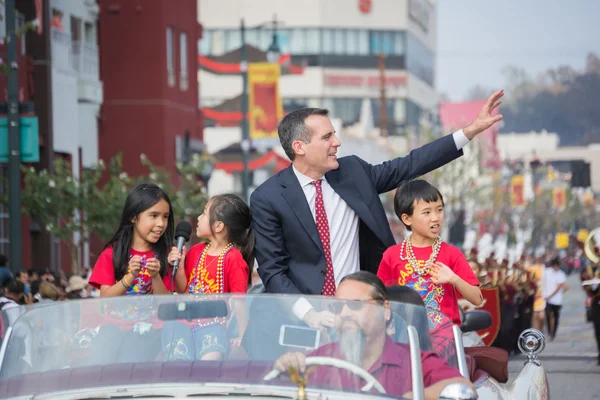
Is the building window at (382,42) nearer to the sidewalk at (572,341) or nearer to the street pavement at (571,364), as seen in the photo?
the sidewalk at (572,341)

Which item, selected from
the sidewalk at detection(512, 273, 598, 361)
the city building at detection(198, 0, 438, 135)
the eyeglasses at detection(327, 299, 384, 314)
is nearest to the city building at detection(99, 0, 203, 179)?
the sidewalk at detection(512, 273, 598, 361)

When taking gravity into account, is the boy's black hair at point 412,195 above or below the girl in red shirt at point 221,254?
above

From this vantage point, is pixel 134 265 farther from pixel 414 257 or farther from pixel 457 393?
pixel 457 393

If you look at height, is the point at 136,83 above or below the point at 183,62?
below

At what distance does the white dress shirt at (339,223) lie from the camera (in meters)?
7.18

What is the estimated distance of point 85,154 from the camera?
111ft

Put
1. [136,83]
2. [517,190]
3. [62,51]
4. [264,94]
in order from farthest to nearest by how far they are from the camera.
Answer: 1. [517,190]
2. [264,94]
3. [136,83]
4. [62,51]

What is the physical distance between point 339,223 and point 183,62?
33.5 metres

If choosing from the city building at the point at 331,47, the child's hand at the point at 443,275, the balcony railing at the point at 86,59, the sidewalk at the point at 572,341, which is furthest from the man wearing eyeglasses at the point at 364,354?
the city building at the point at 331,47

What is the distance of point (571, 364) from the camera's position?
60.1 ft

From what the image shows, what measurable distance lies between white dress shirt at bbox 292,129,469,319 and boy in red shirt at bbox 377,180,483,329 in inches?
7.6

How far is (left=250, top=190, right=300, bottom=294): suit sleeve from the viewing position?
695cm

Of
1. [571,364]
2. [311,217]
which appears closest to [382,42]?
[571,364]

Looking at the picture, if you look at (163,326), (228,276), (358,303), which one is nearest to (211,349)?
(163,326)
